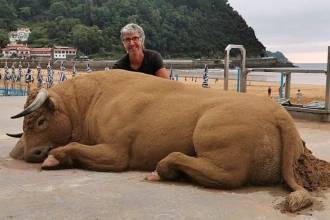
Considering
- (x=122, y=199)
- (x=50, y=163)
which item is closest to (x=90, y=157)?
(x=50, y=163)

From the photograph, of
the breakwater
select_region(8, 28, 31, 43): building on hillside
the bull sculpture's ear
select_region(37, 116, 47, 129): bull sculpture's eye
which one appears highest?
select_region(8, 28, 31, 43): building on hillside

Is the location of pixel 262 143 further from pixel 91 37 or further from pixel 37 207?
pixel 91 37

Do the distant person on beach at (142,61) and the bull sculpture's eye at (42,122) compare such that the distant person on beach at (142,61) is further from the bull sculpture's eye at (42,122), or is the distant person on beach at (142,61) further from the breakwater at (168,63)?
the breakwater at (168,63)

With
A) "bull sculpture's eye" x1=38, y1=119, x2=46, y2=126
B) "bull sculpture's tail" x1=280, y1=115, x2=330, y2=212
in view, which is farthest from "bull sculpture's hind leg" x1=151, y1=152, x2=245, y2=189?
"bull sculpture's eye" x1=38, y1=119, x2=46, y2=126

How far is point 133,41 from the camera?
7.02 m

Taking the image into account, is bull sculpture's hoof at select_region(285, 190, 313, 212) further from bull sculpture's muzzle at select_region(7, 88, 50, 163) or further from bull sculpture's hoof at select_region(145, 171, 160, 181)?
bull sculpture's muzzle at select_region(7, 88, 50, 163)

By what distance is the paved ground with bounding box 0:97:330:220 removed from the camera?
4.24 m

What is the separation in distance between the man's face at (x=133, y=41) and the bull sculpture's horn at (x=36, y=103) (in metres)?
1.38

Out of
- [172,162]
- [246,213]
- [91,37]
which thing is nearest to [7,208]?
[172,162]

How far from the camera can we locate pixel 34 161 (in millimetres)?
6273

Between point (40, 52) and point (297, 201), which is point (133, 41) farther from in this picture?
point (40, 52)

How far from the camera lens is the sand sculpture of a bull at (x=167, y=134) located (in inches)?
198

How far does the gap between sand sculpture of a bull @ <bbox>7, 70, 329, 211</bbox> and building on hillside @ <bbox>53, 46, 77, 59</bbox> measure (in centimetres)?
10325

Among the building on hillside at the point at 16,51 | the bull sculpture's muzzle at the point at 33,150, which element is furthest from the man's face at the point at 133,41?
the building on hillside at the point at 16,51
